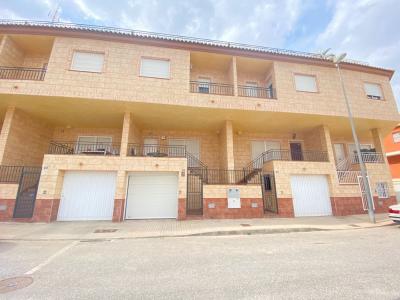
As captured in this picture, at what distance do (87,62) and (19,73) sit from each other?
4.69 metres

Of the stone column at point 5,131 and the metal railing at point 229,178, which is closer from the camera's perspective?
the stone column at point 5,131

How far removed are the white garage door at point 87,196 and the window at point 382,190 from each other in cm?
1668

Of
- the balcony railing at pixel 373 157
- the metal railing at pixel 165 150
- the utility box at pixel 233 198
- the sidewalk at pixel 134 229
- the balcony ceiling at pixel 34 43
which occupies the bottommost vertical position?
the sidewalk at pixel 134 229

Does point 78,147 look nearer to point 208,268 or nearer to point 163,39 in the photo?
point 163,39

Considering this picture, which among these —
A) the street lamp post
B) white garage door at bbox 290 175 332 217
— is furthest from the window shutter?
white garage door at bbox 290 175 332 217

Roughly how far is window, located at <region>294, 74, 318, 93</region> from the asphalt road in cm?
905

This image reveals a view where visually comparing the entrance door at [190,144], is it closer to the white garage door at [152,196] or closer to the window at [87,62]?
the white garage door at [152,196]

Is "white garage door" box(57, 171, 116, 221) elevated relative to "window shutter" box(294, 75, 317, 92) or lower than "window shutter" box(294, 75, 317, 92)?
lower

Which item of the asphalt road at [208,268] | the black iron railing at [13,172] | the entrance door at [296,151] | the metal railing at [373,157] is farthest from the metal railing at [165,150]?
the metal railing at [373,157]

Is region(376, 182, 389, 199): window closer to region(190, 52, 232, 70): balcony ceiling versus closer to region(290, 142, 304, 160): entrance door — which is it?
region(290, 142, 304, 160): entrance door

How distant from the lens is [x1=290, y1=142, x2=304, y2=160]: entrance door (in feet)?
48.6

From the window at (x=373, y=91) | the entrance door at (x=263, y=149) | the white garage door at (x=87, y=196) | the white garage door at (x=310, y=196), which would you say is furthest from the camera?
the entrance door at (x=263, y=149)

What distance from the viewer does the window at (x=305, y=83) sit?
39.7 feet

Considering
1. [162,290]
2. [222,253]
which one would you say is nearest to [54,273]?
[162,290]
